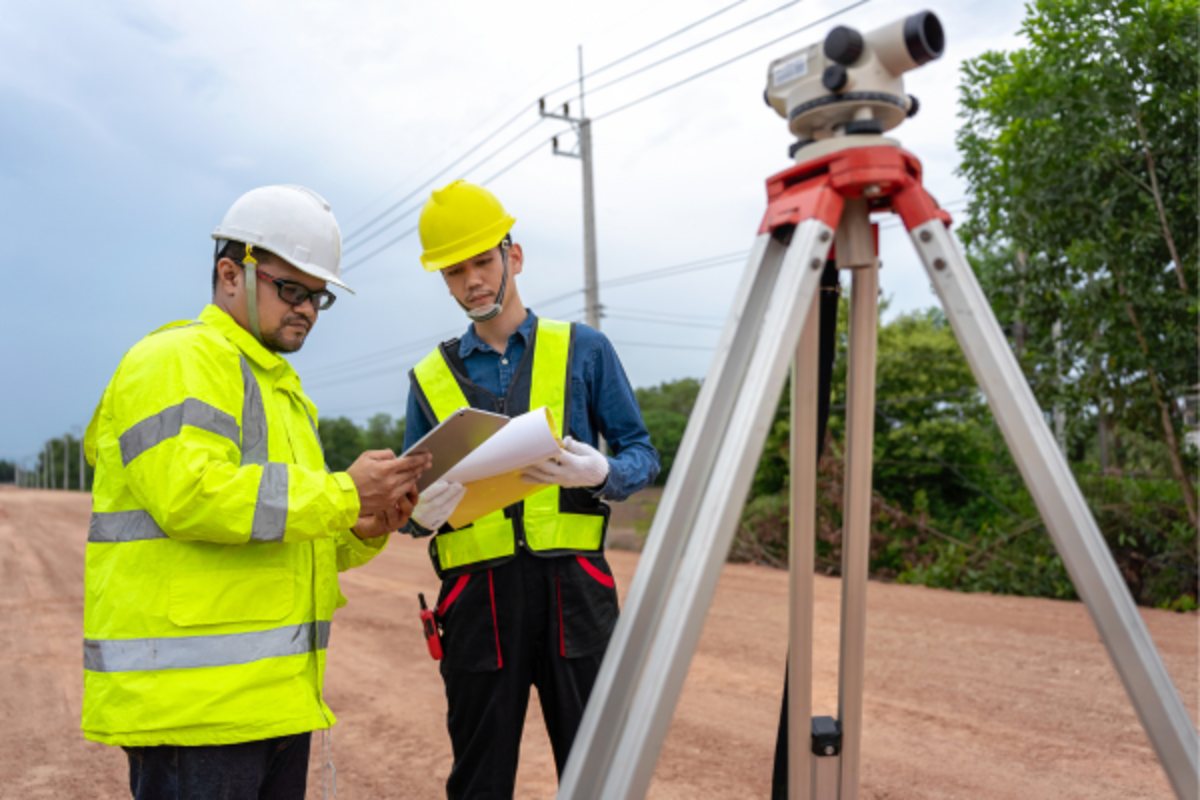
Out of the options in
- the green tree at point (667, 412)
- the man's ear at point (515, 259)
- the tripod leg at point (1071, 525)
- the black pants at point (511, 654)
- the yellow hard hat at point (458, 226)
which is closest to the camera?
the tripod leg at point (1071, 525)

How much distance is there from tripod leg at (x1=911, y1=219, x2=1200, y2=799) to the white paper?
925 mm

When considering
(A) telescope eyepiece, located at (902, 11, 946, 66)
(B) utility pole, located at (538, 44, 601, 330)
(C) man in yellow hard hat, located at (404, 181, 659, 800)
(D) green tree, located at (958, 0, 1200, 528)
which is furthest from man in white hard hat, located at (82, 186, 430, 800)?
(B) utility pole, located at (538, 44, 601, 330)

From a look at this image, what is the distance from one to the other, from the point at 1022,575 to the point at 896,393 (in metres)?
6.48

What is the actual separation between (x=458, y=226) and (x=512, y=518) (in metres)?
0.85

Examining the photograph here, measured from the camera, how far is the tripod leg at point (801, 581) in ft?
5.10

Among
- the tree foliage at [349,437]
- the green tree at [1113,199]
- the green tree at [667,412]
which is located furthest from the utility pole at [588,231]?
the tree foliage at [349,437]

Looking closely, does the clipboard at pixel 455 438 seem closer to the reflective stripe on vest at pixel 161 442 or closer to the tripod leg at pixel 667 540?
the reflective stripe on vest at pixel 161 442

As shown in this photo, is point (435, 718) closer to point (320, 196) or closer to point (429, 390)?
point (429, 390)

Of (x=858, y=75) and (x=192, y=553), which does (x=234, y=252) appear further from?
(x=858, y=75)

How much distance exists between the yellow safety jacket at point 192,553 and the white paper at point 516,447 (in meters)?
0.31

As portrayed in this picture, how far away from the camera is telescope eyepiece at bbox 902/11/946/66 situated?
4.45ft

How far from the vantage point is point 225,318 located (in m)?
2.03

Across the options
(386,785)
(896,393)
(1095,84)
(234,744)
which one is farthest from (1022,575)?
(234,744)

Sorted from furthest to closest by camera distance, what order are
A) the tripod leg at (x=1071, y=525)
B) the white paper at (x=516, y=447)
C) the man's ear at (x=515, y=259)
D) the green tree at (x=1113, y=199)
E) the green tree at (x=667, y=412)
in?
the green tree at (x=667, y=412)
the green tree at (x=1113, y=199)
the man's ear at (x=515, y=259)
the white paper at (x=516, y=447)
the tripod leg at (x=1071, y=525)
